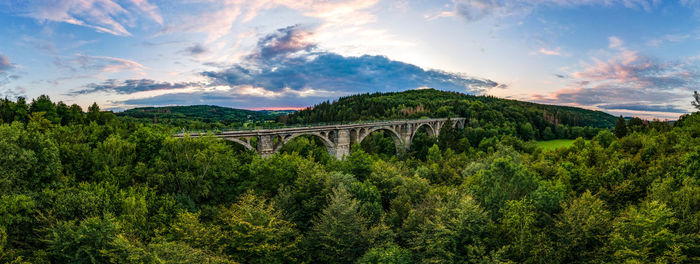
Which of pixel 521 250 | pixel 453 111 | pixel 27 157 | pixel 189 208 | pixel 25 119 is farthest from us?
pixel 453 111

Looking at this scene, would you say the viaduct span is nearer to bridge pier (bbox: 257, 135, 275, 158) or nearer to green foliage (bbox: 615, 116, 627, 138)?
bridge pier (bbox: 257, 135, 275, 158)

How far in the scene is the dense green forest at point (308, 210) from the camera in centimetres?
1675

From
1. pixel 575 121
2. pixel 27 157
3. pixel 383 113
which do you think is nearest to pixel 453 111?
pixel 383 113

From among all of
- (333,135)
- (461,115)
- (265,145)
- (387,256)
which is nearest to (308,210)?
(387,256)

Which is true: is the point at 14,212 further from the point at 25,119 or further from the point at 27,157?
the point at 25,119

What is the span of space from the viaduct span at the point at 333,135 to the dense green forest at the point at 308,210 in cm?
862

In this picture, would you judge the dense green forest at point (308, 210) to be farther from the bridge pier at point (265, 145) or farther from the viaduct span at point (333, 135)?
the bridge pier at point (265, 145)

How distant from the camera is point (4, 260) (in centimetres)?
1614

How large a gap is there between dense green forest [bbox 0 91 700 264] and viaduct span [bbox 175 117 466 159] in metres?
8.62

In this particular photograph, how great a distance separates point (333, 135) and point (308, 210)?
40.8 meters

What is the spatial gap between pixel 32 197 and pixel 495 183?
97.3ft

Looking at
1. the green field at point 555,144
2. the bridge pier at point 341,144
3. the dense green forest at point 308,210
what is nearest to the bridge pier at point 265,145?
the dense green forest at point 308,210

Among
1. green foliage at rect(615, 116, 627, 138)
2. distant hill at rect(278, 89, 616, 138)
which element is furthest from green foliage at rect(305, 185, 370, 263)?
distant hill at rect(278, 89, 616, 138)

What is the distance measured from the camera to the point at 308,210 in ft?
79.2
